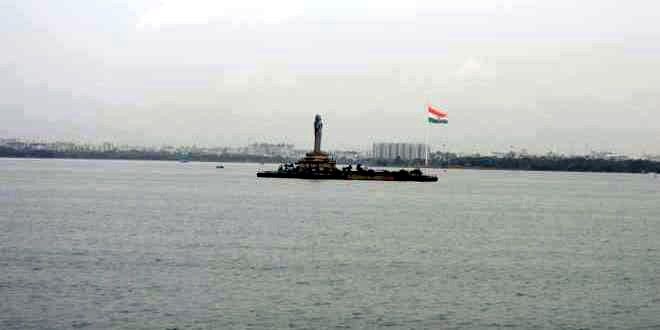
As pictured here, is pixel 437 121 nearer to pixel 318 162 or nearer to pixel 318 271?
pixel 318 162

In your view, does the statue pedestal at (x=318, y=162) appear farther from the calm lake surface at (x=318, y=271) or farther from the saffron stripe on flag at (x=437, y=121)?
the calm lake surface at (x=318, y=271)

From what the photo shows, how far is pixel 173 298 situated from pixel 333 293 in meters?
4.61

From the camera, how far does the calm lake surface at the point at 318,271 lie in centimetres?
2322

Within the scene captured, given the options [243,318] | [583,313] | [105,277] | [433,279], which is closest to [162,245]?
[105,277]

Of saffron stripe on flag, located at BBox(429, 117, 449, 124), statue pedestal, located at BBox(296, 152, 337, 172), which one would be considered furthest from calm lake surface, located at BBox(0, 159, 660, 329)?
statue pedestal, located at BBox(296, 152, 337, 172)

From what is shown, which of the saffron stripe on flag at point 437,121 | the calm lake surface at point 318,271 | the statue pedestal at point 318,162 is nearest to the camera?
the calm lake surface at point 318,271

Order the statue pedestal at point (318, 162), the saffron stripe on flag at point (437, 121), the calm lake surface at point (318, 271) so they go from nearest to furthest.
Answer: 1. the calm lake surface at point (318, 271)
2. the saffron stripe on flag at point (437, 121)
3. the statue pedestal at point (318, 162)

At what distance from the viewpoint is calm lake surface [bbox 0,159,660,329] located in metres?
23.2

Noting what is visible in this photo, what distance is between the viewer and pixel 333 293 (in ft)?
86.6

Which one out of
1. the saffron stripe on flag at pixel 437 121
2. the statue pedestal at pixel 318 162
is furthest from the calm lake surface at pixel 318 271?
the statue pedestal at pixel 318 162

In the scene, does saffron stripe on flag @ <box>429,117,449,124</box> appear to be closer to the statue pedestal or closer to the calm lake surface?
the statue pedestal

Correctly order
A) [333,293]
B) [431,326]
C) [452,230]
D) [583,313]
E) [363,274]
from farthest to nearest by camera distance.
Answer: [452,230]
[363,274]
[333,293]
[583,313]
[431,326]

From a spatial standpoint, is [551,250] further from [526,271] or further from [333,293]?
[333,293]

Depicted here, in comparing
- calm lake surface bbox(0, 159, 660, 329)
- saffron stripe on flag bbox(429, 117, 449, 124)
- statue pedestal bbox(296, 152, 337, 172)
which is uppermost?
saffron stripe on flag bbox(429, 117, 449, 124)
